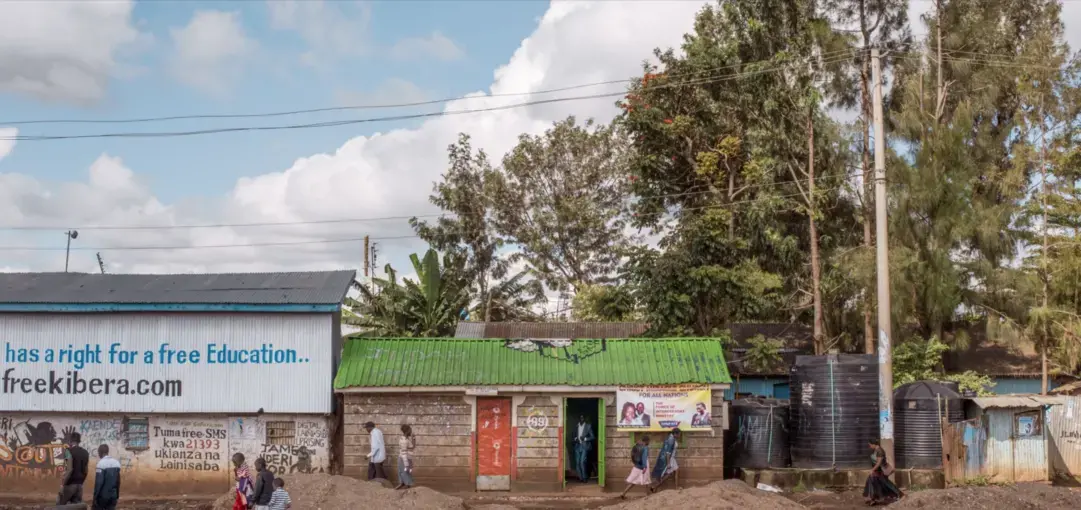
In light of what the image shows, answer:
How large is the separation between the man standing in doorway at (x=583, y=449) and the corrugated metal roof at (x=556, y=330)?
8729 millimetres

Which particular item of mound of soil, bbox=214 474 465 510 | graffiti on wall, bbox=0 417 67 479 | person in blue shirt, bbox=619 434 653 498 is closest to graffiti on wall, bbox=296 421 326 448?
mound of soil, bbox=214 474 465 510

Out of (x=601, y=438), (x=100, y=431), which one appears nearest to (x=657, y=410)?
(x=601, y=438)

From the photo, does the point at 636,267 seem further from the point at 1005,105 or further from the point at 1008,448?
the point at 1005,105

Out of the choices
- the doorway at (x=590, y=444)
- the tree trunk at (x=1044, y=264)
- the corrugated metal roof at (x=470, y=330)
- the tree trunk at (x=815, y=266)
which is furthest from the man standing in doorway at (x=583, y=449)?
the tree trunk at (x=1044, y=264)

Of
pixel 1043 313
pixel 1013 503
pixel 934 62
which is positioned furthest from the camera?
pixel 934 62

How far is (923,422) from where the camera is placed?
66.7 ft

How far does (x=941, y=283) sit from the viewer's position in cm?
2717

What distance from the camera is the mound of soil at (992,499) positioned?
52.9 ft

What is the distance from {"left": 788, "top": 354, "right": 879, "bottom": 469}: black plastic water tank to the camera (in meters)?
20.3

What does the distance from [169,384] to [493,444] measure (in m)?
7.22

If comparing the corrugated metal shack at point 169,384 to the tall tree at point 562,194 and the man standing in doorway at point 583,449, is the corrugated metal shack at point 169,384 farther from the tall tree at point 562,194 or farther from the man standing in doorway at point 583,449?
the tall tree at point 562,194

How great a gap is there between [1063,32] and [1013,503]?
25595mm

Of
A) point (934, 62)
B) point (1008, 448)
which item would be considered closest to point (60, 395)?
point (1008, 448)

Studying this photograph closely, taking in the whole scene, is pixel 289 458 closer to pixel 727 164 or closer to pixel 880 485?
pixel 880 485
